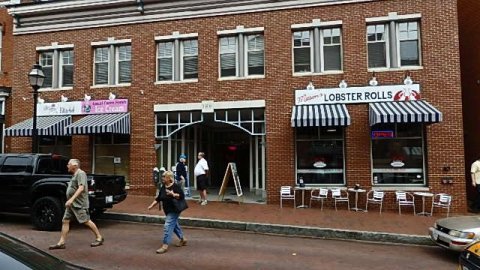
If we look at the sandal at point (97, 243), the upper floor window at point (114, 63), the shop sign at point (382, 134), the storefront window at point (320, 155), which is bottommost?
the sandal at point (97, 243)

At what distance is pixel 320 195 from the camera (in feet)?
45.4

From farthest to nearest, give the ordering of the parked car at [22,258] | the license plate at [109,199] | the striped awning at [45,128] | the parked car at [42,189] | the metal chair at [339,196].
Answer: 1. the striped awning at [45,128]
2. the metal chair at [339,196]
3. the license plate at [109,199]
4. the parked car at [42,189]
5. the parked car at [22,258]

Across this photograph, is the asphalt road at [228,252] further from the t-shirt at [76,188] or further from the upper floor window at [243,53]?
the upper floor window at [243,53]

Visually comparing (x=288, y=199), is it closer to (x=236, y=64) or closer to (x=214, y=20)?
(x=236, y=64)

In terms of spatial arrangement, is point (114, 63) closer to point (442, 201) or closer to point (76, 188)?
point (76, 188)

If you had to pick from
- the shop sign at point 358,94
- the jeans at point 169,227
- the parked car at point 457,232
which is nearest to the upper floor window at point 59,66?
the shop sign at point 358,94

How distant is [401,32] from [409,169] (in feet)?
15.3

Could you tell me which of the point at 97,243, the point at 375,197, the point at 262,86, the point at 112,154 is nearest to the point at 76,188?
the point at 97,243

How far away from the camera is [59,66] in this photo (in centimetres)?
1750

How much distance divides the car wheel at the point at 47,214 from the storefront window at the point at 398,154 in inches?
382

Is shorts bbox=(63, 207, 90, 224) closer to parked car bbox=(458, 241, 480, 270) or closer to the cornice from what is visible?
parked car bbox=(458, 241, 480, 270)

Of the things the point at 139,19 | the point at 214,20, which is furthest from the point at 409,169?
the point at 139,19

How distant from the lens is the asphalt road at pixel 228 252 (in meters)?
7.47

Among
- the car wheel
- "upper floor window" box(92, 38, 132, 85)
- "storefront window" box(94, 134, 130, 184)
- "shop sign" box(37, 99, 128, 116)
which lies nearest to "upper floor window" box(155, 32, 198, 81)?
"upper floor window" box(92, 38, 132, 85)
